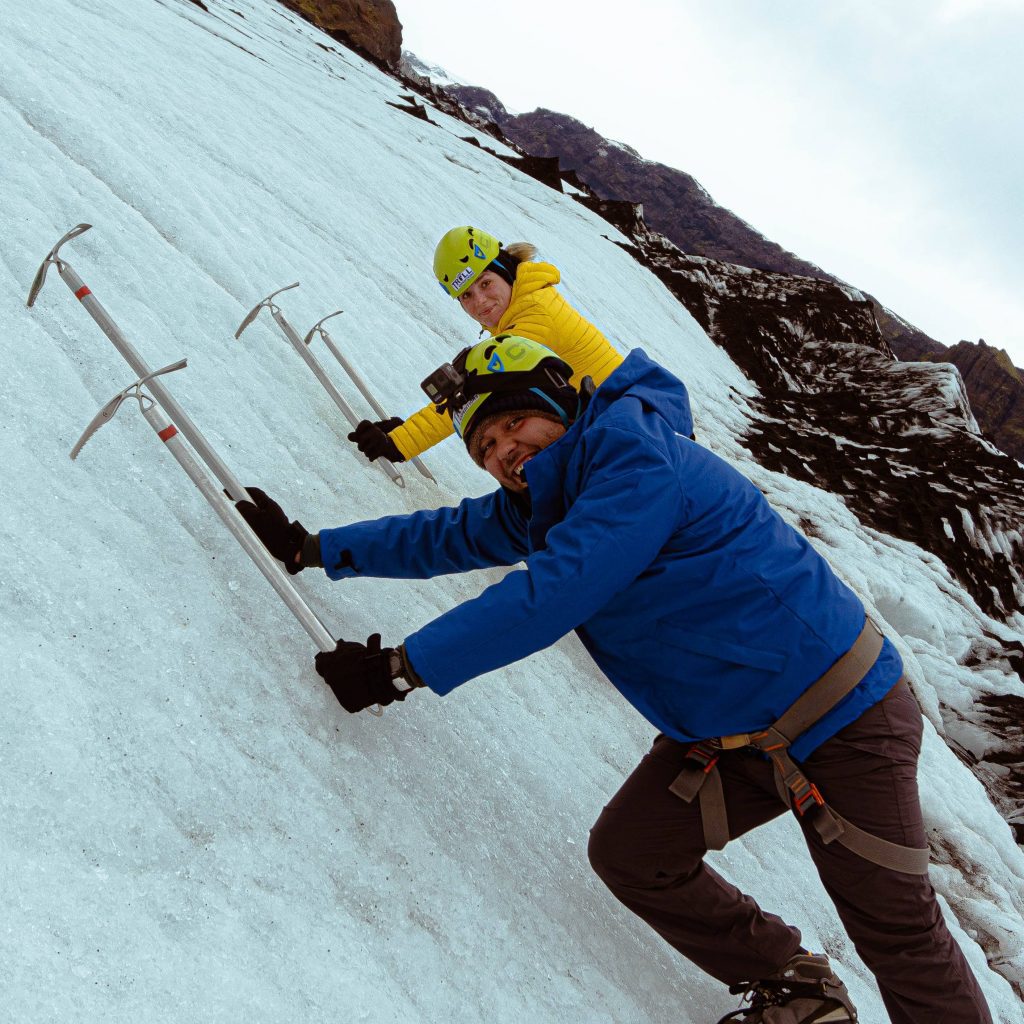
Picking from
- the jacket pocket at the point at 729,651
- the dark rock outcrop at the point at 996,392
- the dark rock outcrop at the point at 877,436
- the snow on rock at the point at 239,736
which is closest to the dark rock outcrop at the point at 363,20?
the dark rock outcrop at the point at 877,436

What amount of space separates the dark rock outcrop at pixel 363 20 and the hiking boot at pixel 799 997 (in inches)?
1946


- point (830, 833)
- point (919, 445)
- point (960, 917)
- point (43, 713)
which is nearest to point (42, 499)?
point (43, 713)

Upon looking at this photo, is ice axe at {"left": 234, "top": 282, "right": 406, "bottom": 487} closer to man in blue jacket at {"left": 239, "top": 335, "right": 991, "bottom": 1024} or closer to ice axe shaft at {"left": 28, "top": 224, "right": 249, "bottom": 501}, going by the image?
ice axe shaft at {"left": 28, "top": 224, "right": 249, "bottom": 501}

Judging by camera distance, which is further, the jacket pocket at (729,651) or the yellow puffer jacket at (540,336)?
the yellow puffer jacket at (540,336)

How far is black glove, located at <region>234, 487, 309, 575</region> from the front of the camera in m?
2.55

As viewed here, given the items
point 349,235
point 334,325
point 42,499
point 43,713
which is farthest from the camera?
point 349,235

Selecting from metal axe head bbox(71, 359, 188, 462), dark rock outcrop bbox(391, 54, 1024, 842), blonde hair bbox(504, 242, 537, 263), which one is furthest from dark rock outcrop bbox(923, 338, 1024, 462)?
metal axe head bbox(71, 359, 188, 462)

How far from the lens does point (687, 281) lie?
783 inches

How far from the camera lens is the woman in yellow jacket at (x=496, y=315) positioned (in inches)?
144

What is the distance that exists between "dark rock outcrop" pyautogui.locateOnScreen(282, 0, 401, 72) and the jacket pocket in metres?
49.0

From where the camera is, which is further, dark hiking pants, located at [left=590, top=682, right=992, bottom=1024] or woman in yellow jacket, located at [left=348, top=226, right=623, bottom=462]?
woman in yellow jacket, located at [left=348, top=226, right=623, bottom=462]

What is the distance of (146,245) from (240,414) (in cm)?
124

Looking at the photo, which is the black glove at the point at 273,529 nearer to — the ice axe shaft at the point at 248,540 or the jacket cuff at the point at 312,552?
the jacket cuff at the point at 312,552

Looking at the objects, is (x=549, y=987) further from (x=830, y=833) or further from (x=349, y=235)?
(x=349, y=235)
